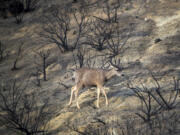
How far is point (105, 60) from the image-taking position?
32.2 ft

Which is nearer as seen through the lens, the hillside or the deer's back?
the hillside

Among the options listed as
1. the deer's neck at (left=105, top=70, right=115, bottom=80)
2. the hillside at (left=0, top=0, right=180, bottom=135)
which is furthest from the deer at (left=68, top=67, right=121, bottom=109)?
the hillside at (left=0, top=0, right=180, bottom=135)

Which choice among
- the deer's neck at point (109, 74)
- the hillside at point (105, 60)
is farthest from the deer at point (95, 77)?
the hillside at point (105, 60)

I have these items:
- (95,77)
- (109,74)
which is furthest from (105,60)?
(95,77)

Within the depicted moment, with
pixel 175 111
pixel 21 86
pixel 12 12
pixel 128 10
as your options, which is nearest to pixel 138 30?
pixel 128 10

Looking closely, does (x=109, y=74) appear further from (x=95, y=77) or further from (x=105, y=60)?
(x=105, y=60)

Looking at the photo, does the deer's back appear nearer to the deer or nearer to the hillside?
the deer

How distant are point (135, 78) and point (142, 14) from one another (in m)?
6.14

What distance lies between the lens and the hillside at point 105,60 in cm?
636

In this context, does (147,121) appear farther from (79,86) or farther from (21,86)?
(21,86)

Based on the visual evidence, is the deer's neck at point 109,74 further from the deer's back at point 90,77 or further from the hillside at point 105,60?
the hillside at point 105,60

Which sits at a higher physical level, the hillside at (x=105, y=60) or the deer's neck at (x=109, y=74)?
the deer's neck at (x=109, y=74)

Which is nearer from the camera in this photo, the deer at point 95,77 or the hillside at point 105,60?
the hillside at point 105,60

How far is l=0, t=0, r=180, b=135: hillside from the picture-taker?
250 inches
